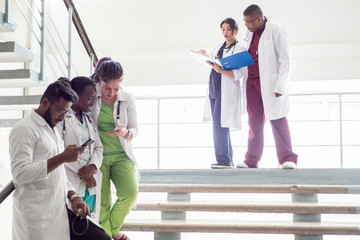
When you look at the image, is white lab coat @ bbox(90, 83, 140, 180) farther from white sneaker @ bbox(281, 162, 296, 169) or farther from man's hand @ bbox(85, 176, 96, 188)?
white sneaker @ bbox(281, 162, 296, 169)

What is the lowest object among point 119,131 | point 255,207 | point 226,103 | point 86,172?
point 255,207

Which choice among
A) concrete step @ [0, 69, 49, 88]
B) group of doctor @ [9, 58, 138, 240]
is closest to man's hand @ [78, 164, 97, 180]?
group of doctor @ [9, 58, 138, 240]

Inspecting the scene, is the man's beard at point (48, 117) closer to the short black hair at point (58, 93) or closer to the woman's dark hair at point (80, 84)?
the short black hair at point (58, 93)

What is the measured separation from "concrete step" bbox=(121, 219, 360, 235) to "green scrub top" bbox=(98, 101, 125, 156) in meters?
0.73

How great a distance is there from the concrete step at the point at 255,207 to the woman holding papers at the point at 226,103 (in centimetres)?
41

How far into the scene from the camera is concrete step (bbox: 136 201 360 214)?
3021 millimetres

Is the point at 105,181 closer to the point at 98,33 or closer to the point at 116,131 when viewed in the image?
the point at 116,131

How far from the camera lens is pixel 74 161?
1.80 meters

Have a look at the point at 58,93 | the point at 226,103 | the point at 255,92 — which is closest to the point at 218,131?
the point at 226,103

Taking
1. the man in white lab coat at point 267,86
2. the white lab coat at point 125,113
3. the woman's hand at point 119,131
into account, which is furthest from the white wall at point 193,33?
the woman's hand at point 119,131

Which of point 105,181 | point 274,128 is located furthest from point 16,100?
point 274,128

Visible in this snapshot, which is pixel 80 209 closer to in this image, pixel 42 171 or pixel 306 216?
pixel 42 171

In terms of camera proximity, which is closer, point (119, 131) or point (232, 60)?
point (119, 131)

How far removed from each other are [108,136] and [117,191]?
0.34m
